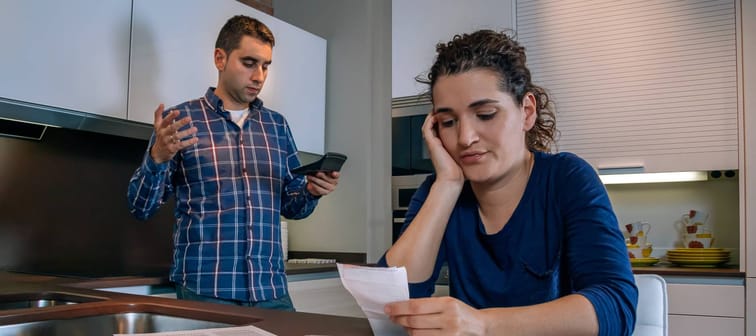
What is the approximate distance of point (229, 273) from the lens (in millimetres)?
2049

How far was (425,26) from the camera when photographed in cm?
342

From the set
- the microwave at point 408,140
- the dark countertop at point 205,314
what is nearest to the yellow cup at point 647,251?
the microwave at point 408,140

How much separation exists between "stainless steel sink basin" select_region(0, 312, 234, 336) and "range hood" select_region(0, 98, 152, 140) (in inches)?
42.6

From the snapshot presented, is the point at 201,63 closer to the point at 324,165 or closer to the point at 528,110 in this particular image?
the point at 324,165

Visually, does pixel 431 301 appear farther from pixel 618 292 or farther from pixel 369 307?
pixel 618 292

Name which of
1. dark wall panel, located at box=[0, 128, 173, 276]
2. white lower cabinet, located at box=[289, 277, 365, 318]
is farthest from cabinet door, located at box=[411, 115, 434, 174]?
dark wall panel, located at box=[0, 128, 173, 276]

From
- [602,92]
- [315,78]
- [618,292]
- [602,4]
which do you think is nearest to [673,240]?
[602,92]

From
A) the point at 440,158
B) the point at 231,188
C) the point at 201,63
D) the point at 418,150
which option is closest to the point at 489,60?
the point at 440,158

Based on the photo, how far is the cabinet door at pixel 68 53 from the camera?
6.60 ft

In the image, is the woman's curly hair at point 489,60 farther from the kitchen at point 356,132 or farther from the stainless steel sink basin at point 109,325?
the kitchen at point 356,132

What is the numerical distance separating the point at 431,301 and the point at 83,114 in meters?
1.72

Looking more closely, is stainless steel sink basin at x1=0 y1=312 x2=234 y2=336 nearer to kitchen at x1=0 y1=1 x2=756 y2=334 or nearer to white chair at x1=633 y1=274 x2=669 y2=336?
white chair at x1=633 y1=274 x2=669 y2=336

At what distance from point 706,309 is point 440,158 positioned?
1.81 meters

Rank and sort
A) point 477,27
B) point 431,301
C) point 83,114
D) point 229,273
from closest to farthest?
1. point 431,301
2. point 229,273
3. point 83,114
4. point 477,27
